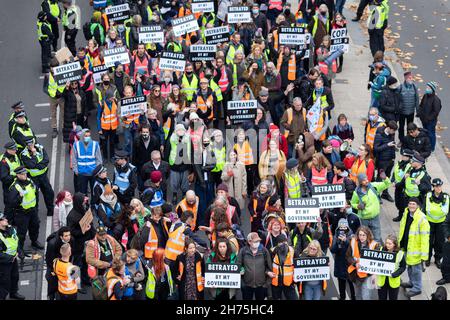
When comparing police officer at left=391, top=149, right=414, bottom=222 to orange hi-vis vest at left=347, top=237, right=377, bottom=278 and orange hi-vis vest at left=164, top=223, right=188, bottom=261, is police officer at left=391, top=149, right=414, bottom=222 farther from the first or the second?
orange hi-vis vest at left=164, top=223, right=188, bottom=261

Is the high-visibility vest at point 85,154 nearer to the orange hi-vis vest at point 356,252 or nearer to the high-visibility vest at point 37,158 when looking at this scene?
the high-visibility vest at point 37,158

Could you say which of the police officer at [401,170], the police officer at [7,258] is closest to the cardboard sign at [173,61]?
the police officer at [401,170]

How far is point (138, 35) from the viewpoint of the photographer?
92.0 ft

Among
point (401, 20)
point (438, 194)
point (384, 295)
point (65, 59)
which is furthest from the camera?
point (401, 20)

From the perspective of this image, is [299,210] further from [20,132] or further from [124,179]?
[20,132]

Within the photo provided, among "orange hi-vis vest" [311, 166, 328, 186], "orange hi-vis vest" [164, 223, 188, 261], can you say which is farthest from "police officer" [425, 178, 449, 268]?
"orange hi-vis vest" [164, 223, 188, 261]

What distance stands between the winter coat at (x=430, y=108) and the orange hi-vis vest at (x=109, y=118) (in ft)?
20.7

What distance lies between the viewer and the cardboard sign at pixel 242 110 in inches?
963

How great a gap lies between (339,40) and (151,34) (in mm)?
4145

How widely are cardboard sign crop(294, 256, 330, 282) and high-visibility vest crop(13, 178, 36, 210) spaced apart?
5.23m

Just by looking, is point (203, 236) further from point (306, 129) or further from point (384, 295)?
point (384, 295)

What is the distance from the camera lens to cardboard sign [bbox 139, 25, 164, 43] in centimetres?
2775
